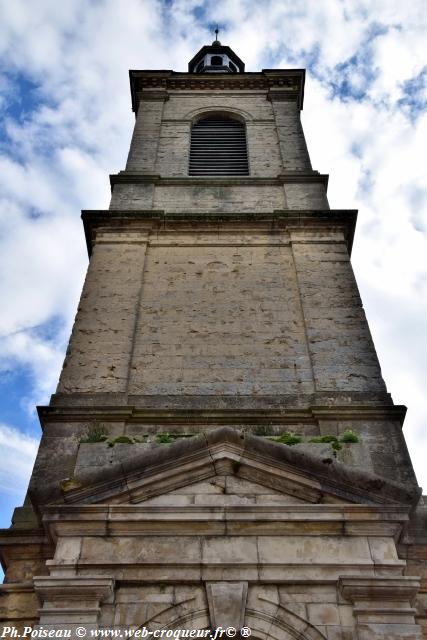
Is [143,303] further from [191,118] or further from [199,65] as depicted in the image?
[199,65]

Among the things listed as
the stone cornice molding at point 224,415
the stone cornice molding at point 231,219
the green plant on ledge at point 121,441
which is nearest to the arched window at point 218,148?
the stone cornice molding at point 231,219

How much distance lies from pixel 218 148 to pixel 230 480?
1138 cm

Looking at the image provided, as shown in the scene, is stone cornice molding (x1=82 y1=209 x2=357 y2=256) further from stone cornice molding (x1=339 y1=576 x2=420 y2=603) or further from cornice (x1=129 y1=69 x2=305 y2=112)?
cornice (x1=129 y1=69 x2=305 y2=112)

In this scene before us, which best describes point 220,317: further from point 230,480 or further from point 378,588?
point 378,588

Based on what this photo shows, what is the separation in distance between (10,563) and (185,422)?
2649mm

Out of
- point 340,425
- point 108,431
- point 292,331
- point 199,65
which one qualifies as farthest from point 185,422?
point 199,65

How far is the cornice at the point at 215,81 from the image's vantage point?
66.0ft

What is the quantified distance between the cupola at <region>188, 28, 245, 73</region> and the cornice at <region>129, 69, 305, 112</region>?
10612 millimetres

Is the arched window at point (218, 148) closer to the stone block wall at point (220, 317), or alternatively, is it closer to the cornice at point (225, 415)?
the stone block wall at point (220, 317)

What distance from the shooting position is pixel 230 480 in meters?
7.06

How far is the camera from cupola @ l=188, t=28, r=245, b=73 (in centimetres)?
3084

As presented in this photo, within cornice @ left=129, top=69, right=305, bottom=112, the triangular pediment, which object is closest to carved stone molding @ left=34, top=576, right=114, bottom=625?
the triangular pediment

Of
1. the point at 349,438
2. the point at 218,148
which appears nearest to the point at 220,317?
the point at 349,438

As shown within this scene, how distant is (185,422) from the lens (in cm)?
869
